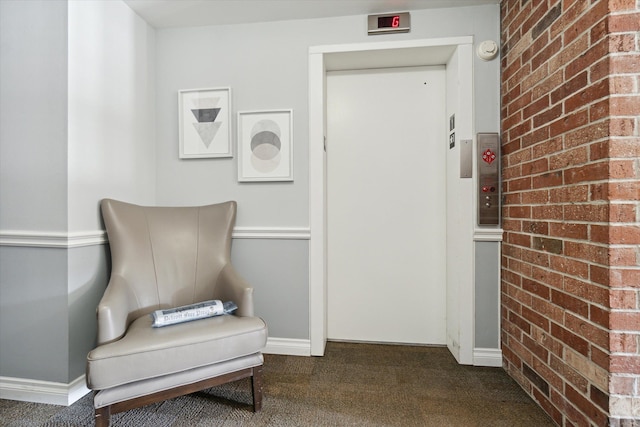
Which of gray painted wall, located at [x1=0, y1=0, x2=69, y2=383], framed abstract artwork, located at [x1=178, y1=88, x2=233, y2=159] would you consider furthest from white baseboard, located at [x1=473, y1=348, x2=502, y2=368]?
gray painted wall, located at [x1=0, y1=0, x2=69, y2=383]

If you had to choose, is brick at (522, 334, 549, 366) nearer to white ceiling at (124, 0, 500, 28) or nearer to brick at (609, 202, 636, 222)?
brick at (609, 202, 636, 222)

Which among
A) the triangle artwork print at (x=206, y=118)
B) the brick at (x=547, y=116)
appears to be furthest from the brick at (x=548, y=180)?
the triangle artwork print at (x=206, y=118)

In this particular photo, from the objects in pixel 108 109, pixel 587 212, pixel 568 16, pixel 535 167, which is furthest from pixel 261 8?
pixel 587 212

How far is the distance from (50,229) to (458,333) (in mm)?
2438

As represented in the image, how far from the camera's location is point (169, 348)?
133 cm

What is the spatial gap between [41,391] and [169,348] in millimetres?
925

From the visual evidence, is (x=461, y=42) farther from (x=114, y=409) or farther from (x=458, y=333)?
(x=114, y=409)

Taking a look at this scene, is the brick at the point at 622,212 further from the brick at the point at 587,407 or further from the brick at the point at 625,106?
the brick at the point at 587,407

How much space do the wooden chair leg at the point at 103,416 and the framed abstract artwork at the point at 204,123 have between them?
1536mm

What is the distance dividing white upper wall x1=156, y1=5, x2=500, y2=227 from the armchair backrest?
247 mm

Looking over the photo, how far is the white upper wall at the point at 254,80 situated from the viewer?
206 cm

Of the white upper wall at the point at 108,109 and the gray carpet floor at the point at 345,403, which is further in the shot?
the white upper wall at the point at 108,109

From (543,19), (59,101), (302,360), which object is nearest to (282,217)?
(302,360)

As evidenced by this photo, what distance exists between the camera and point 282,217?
2189mm
